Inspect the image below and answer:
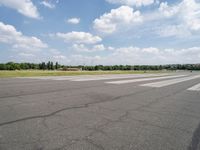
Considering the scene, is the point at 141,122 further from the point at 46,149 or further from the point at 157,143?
the point at 46,149

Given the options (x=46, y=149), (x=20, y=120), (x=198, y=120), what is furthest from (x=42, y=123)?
(x=198, y=120)

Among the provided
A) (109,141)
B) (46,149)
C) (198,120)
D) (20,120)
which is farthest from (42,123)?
(198,120)

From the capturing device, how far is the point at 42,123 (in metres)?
4.21

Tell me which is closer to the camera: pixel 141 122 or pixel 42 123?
pixel 42 123

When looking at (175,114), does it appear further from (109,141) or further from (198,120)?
(109,141)

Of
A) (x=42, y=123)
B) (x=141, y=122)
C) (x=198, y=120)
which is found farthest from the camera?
(x=198, y=120)

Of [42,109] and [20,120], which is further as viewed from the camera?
[42,109]

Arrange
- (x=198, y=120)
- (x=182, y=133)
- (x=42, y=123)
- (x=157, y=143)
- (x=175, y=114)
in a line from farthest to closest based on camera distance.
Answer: (x=175, y=114) → (x=198, y=120) → (x=42, y=123) → (x=182, y=133) → (x=157, y=143)

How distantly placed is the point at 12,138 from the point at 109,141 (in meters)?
2.00

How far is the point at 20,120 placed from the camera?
174 inches

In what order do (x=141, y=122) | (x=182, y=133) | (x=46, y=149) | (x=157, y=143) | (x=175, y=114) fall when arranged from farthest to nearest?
(x=175, y=114)
(x=141, y=122)
(x=182, y=133)
(x=157, y=143)
(x=46, y=149)

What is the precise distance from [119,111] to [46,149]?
126 inches

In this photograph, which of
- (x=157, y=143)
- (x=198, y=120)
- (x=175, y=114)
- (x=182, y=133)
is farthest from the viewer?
(x=175, y=114)

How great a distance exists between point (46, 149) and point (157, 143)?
2.19m
